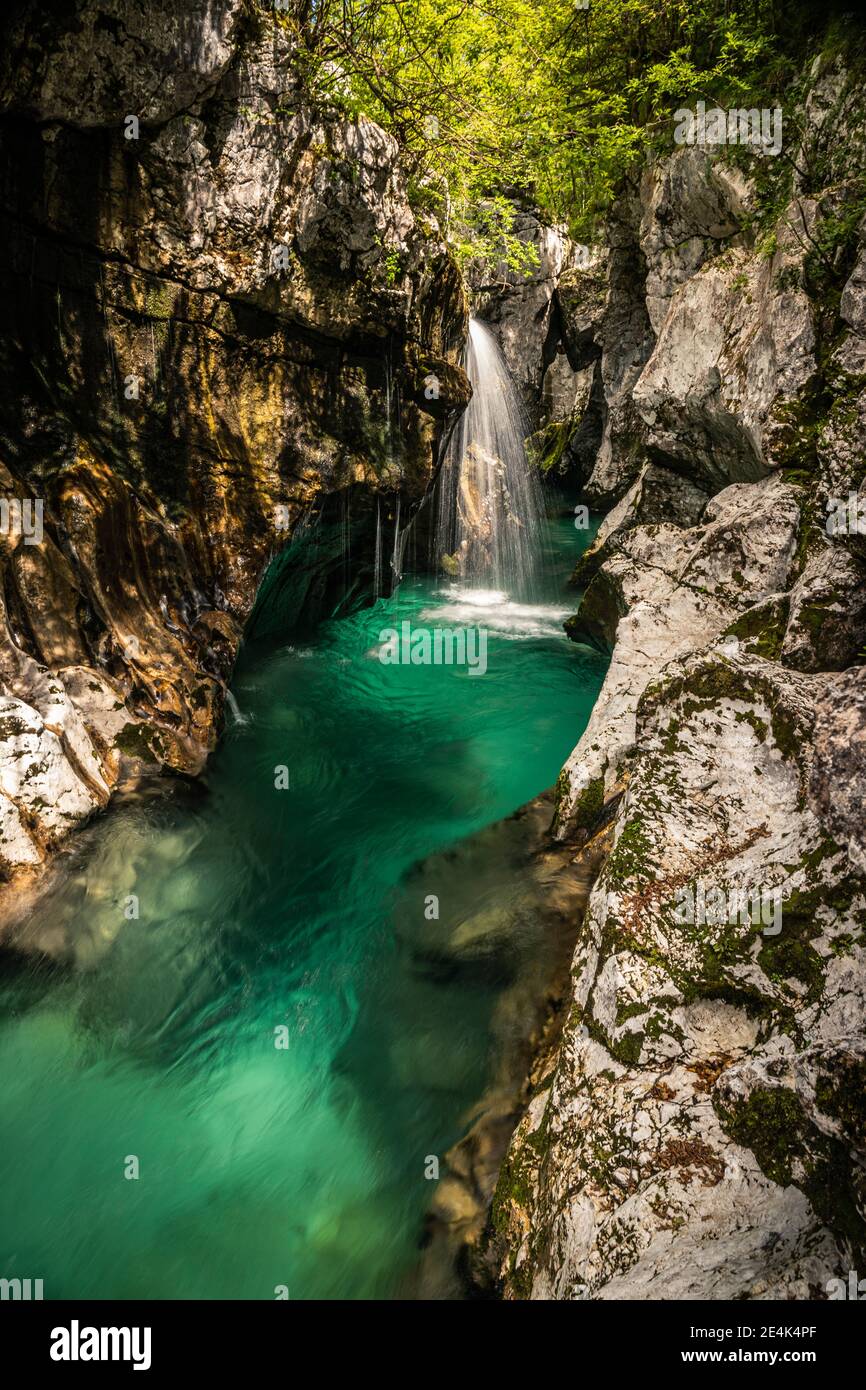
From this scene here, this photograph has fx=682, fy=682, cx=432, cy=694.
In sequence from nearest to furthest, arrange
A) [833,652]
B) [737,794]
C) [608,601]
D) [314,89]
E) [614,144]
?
[737,794], [833,652], [314,89], [614,144], [608,601]

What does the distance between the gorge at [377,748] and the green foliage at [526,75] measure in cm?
19

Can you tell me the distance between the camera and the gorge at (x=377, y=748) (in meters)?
3.52

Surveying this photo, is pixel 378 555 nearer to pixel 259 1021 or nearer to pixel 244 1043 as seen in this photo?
pixel 259 1021

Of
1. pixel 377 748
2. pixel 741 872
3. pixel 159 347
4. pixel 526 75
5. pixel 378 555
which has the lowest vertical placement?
pixel 377 748

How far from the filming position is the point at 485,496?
1886 cm

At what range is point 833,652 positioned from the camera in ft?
15.1

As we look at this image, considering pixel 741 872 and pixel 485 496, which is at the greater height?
pixel 485 496

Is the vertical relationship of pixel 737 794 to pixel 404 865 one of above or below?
above

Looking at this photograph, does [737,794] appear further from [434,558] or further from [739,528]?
[434,558]

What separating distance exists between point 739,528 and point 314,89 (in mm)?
7131

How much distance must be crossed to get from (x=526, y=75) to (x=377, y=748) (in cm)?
1055

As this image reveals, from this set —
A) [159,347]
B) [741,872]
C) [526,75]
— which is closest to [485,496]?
[526,75]

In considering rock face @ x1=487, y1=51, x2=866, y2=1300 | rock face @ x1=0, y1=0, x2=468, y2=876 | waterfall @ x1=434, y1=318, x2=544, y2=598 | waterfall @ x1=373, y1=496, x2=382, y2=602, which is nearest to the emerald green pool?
rock face @ x1=0, y1=0, x2=468, y2=876
